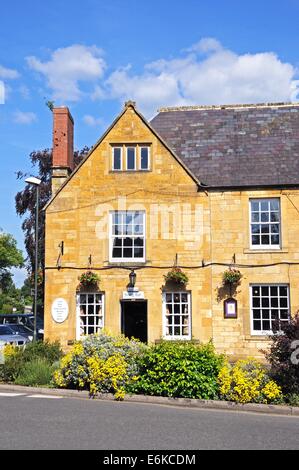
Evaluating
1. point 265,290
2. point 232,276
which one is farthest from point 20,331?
point 265,290

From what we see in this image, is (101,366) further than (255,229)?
No

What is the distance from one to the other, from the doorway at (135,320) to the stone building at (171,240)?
0.04m

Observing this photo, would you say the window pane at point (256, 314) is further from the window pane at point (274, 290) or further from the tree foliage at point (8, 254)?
the tree foliage at point (8, 254)

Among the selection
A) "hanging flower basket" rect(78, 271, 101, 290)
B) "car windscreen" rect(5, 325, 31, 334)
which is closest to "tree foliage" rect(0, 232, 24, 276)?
"car windscreen" rect(5, 325, 31, 334)

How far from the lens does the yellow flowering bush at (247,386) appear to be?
1181 centimetres

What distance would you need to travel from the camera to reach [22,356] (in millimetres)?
15656

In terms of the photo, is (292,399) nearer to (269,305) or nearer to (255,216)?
(269,305)

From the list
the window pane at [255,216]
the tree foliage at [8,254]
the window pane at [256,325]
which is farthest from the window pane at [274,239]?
the tree foliage at [8,254]

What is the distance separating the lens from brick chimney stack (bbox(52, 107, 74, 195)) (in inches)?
856

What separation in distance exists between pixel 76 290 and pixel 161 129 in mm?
7579

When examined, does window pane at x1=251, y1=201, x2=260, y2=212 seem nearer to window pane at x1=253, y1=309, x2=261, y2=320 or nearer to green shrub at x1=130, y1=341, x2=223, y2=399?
window pane at x1=253, y1=309, x2=261, y2=320

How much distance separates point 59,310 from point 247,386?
9.89m

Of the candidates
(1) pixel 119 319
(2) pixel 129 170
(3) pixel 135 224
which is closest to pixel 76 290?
(1) pixel 119 319

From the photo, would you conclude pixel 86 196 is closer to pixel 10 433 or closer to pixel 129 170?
pixel 129 170
